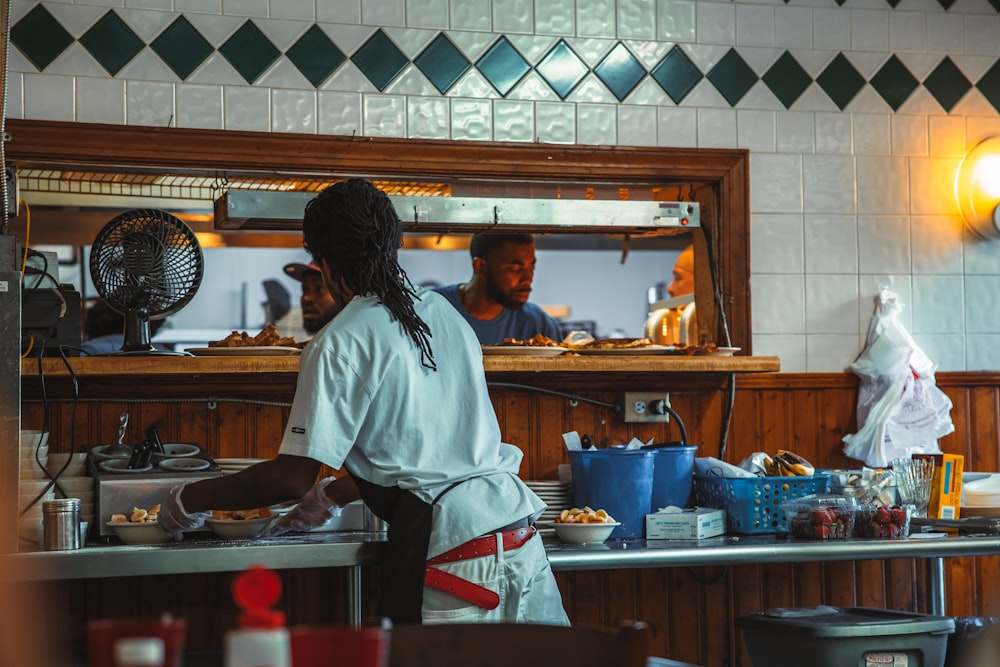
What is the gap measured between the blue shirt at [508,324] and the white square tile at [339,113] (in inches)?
65.8

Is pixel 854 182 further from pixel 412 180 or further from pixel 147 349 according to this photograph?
pixel 147 349

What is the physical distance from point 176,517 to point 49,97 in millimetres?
1519

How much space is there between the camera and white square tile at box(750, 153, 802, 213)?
4199 millimetres

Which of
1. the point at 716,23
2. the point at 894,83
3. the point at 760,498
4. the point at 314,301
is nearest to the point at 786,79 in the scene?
the point at 716,23

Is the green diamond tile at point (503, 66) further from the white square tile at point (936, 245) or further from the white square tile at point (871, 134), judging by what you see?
the white square tile at point (936, 245)

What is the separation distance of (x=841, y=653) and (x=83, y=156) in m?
2.61

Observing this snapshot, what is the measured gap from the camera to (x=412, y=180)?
4043 millimetres

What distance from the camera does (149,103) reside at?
3.73 meters

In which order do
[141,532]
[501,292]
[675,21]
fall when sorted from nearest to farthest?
[141,532] → [675,21] → [501,292]

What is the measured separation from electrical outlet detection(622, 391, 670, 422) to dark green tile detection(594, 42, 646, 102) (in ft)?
3.30

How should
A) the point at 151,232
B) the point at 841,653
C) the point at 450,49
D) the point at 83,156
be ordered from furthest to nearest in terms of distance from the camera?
the point at 450,49 → the point at 83,156 → the point at 151,232 → the point at 841,653

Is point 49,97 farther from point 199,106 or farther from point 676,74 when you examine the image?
point 676,74

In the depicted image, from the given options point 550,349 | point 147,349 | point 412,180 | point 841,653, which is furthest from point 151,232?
point 841,653

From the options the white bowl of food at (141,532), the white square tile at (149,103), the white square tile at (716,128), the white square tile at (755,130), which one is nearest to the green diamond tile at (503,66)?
the white square tile at (716,128)
